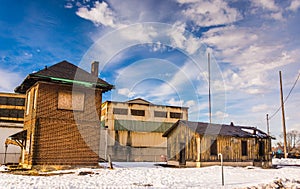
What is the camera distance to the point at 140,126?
42.2 m

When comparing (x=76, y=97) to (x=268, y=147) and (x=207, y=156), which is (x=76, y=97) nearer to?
(x=207, y=156)

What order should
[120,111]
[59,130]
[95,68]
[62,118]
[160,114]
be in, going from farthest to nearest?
[160,114]
[120,111]
[95,68]
[62,118]
[59,130]

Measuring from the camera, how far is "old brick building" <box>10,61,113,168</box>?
2208 centimetres

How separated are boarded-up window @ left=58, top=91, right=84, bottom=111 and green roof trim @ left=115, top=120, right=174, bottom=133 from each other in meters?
17.8

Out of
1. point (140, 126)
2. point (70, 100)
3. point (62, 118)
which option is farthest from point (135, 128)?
point (62, 118)

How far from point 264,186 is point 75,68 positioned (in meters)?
17.6

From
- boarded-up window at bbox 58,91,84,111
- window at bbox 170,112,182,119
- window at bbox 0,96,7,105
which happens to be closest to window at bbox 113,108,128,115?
window at bbox 170,112,182,119

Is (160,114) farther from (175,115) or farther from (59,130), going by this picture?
(59,130)

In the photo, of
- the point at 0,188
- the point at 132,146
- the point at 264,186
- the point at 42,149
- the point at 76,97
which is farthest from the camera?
the point at 132,146

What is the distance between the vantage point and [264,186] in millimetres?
14438

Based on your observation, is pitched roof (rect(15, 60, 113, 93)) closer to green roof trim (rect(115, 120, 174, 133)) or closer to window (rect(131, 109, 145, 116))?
green roof trim (rect(115, 120, 174, 133))

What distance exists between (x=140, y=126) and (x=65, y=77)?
2057 cm

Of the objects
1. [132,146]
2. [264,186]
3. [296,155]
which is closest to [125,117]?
[132,146]

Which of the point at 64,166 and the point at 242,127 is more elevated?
the point at 242,127
